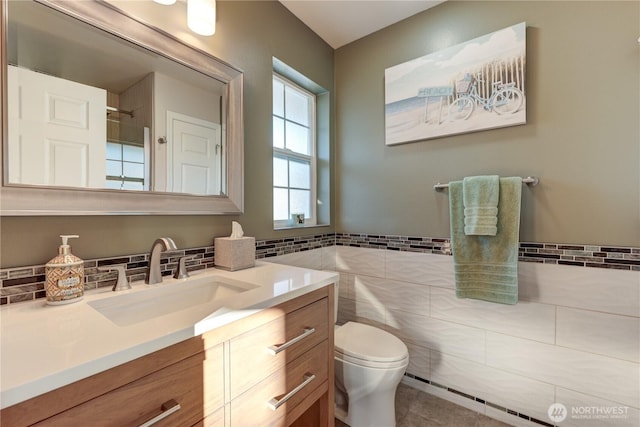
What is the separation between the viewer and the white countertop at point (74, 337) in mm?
451

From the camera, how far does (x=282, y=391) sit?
0.91m

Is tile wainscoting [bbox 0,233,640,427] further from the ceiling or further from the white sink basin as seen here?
the ceiling

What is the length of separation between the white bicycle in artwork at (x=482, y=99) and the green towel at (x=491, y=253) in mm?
405

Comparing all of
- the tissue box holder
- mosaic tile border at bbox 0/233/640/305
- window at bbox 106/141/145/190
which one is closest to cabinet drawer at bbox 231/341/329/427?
the tissue box holder

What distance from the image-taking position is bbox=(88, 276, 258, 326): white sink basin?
78cm

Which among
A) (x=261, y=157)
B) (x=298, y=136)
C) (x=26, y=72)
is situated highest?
(x=298, y=136)

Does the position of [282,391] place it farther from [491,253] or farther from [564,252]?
[564,252]

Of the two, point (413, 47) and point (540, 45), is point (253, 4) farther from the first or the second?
point (540, 45)

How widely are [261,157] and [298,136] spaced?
0.61 m

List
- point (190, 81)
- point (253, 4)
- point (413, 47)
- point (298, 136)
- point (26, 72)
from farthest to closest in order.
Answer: point (298, 136) → point (413, 47) → point (253, 4) → point (190, 81) → point (26, 72)

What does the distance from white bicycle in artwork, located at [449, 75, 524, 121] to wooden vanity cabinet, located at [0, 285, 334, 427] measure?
4.33 ft

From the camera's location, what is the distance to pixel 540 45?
1.43 metres

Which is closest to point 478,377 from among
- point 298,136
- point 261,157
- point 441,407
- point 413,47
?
point 441,407

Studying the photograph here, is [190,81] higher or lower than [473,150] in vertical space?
higher
